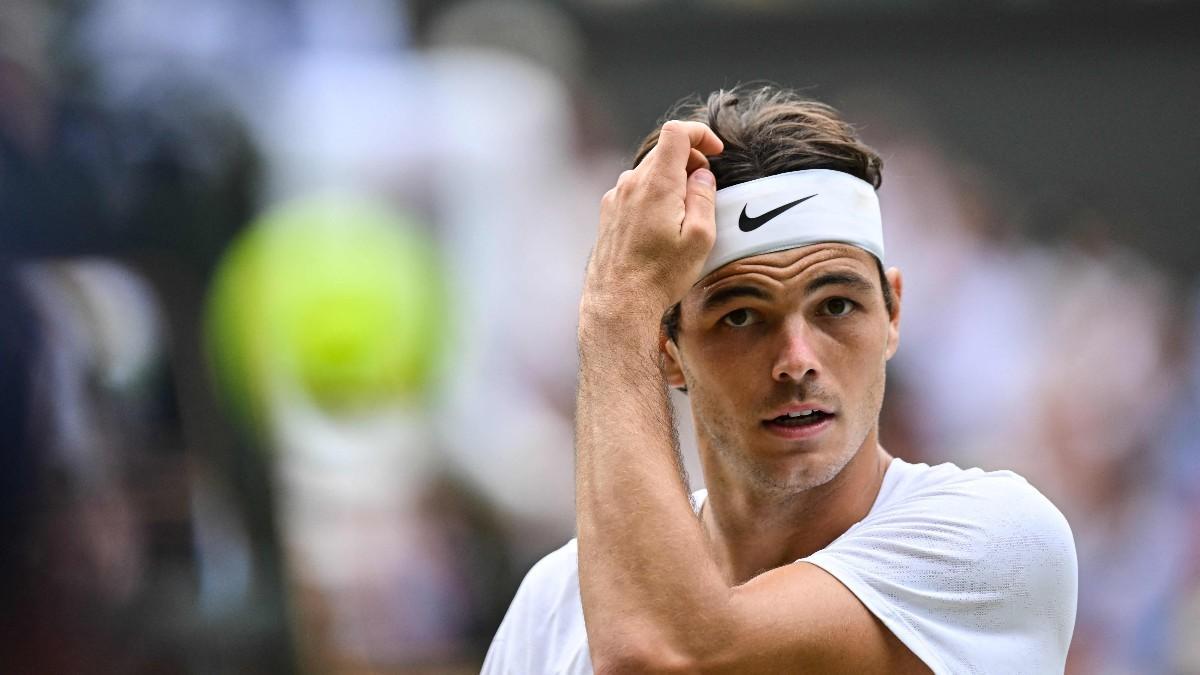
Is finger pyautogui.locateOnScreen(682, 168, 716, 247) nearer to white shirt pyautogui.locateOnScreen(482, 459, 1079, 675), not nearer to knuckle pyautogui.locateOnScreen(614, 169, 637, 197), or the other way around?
knuckle pyautogui.locateOnScreen(614, 169, 637, 197)

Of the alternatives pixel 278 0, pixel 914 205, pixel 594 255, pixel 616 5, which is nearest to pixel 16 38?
pixel 278 0

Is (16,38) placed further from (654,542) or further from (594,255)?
(654,542)

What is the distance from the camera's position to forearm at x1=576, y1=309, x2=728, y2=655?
2.24m

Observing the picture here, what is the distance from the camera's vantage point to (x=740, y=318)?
2682 millimetres

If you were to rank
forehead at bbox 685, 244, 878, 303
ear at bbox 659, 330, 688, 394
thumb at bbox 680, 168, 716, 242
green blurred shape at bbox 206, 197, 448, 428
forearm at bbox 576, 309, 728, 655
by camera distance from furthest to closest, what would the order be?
green blurred shape at bbox 206, 197, 448, 428
ear at bbox 659, 330, 688, 394
forehead at bbox 685, 244, 878, 303
thumb at bbox 680, 168, 716, 242
forearm at bbox 576, 309, 728, 655

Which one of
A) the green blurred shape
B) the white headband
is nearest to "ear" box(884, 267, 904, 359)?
the white headband

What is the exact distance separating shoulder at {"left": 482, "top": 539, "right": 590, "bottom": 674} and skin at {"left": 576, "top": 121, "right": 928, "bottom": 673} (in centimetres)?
29

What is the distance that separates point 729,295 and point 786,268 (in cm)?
11

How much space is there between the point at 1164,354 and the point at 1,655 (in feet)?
18.5

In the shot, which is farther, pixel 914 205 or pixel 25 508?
pixel 914 205

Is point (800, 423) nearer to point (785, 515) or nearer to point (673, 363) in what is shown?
point (785, 515)

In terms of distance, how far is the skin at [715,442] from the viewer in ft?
7.40

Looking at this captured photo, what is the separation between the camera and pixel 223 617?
619 cm

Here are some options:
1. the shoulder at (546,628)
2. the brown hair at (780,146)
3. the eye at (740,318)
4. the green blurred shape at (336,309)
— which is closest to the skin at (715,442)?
the eye at (740,318)
